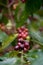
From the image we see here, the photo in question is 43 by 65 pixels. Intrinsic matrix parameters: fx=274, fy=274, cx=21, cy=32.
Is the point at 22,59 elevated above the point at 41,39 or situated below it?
below

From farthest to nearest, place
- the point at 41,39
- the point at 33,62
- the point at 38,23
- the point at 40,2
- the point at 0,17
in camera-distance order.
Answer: the point at 38,23 → the point at 0,17 → the point at 40,2 → the point at 41,39 → the point at 33,62

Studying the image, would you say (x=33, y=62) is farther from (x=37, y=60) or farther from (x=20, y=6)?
(x=20, y=6)

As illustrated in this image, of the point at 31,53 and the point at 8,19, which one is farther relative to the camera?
the point at 8,19

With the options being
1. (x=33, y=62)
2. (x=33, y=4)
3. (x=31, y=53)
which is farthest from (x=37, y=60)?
(x=33, y=4)

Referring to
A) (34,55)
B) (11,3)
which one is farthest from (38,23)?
(34,55)

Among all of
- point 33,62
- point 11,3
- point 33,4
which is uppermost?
point 11,3

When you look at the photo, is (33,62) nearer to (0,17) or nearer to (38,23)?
(0,17)

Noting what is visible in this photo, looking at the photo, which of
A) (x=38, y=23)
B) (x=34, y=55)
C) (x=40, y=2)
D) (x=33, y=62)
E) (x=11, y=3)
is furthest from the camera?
(x=38, y=23)
